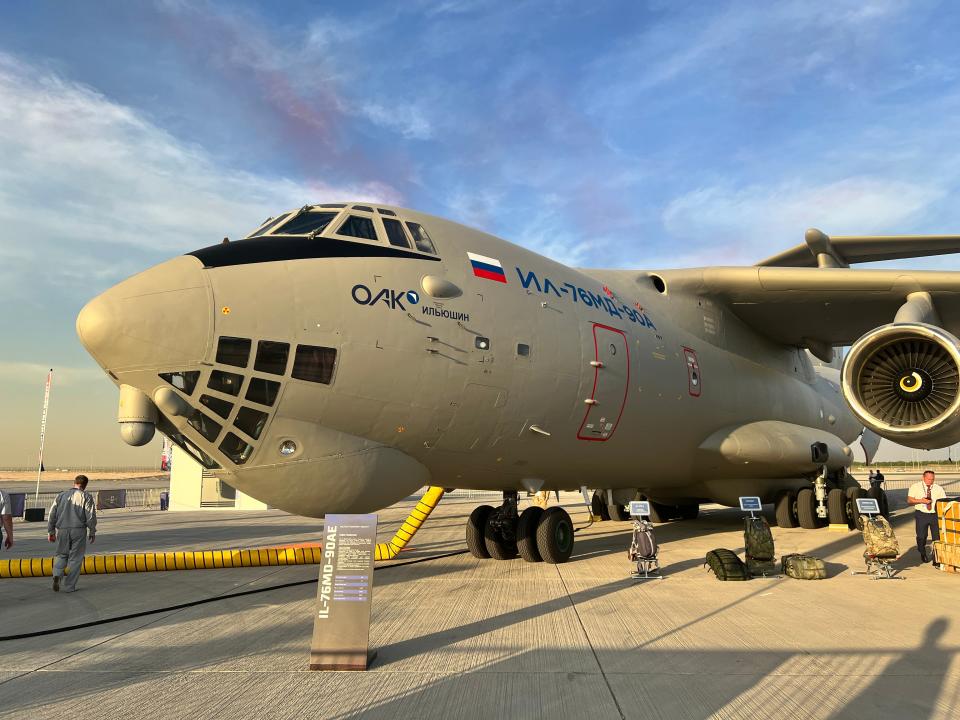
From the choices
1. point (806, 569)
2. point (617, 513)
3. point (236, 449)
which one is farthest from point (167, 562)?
point (617, 513)

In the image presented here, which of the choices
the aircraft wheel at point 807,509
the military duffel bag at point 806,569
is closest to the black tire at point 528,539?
the military duffel bag at point 806,569

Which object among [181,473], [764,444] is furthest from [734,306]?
[181,473]

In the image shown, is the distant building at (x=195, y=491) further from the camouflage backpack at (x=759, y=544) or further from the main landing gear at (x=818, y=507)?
the camouflage backpack at (x=759, y=544)

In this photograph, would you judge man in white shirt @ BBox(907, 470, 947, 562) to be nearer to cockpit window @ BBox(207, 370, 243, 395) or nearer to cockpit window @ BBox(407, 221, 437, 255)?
cockpit window @ BBox(407, 221, 437, 255)

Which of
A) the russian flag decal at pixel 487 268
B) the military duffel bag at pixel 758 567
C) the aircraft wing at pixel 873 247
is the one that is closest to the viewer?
the russian flag decal at pixel 487 268

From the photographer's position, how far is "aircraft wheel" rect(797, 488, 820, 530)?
45.0 ft

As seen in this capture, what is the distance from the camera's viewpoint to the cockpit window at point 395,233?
7.29 metres

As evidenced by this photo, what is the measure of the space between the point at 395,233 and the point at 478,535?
4.95 metres

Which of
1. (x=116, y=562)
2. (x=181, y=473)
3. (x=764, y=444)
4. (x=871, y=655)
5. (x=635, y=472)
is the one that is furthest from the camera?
(x=181, y=473)

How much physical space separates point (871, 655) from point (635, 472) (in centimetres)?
559

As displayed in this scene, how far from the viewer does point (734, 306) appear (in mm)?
12516

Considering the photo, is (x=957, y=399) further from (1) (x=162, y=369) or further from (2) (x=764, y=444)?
(1) (x=162, y=369)

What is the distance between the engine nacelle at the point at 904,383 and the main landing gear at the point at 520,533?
172 inches

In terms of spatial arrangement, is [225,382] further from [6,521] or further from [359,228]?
[6,521]
